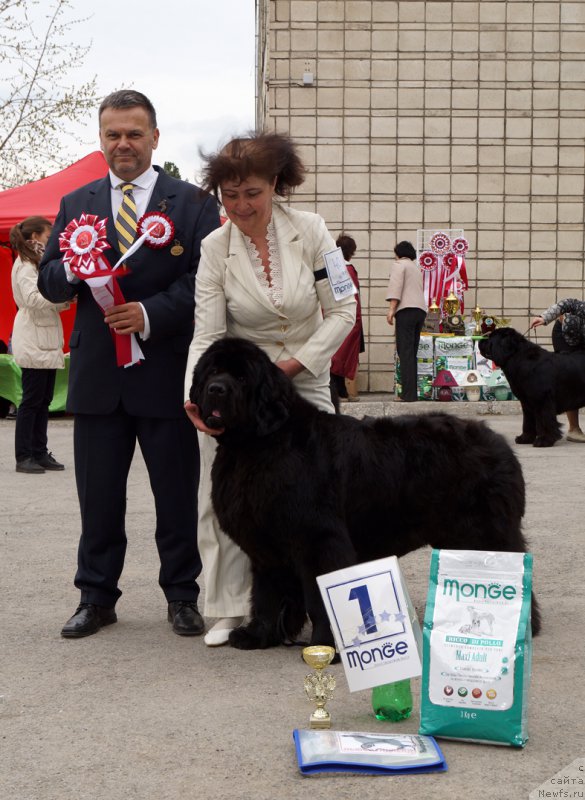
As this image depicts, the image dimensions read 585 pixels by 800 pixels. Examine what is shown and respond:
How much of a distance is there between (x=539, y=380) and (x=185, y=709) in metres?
7.08

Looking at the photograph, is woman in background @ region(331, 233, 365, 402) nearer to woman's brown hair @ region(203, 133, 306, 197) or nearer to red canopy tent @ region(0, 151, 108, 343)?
red canopy tent @ region(0, 151, 108, 343)

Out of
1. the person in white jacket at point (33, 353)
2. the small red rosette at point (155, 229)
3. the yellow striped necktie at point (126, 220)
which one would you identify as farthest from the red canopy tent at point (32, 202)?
the small red rosette at point (155, 229)

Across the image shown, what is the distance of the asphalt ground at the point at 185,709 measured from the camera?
2662 millimetres

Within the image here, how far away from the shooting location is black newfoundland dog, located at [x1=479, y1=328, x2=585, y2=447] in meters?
9.72

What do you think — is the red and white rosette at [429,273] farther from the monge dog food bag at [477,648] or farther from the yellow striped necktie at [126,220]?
the monge dog food bag at [477,648]

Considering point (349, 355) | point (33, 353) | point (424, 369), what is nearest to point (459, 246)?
point (424, 369)

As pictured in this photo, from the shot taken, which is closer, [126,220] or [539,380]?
[126,220]

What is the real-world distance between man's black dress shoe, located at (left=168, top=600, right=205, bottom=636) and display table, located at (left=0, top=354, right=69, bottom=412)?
805 centimetres

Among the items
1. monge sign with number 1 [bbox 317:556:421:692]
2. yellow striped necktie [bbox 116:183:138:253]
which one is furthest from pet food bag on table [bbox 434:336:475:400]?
monge sign with number 1 [bbox 317:556:421:692]

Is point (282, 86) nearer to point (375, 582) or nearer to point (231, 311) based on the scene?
point (231, 311)

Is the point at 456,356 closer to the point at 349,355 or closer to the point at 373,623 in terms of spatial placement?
the point at 349,355

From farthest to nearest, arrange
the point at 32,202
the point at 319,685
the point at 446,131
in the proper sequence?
the point at 446,131
the point at 32,202
the point at 319,685

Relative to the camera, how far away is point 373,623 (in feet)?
10.3

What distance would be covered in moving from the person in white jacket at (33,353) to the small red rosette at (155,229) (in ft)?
15.0
